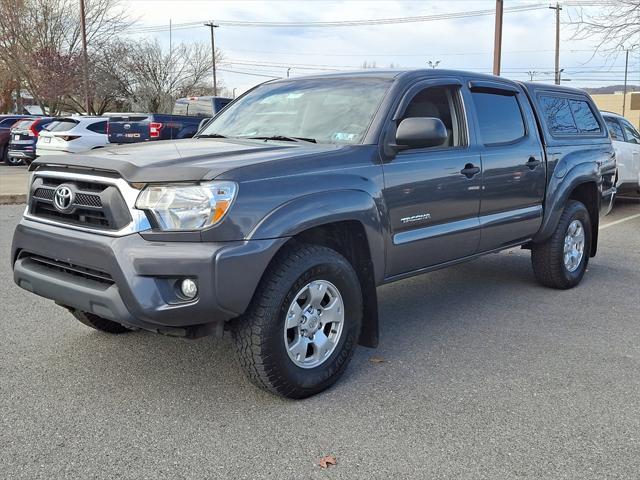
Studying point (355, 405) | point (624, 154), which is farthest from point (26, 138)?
point (355, 405)

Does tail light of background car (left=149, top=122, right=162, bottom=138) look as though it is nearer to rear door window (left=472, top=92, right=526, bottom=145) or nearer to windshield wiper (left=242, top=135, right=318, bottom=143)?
rear door window (left=472, top=92, right=526, bottom=145)

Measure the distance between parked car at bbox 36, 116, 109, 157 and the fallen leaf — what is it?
599 inches

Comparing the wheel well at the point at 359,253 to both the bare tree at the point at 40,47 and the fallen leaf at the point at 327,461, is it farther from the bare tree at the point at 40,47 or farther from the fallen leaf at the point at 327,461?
the bare tree at the point at 40,47

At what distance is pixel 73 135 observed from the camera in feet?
56.0

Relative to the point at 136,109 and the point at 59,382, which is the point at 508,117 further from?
the point at 136,109

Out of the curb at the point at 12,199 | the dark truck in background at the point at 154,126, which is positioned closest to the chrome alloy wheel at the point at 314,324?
the curb at the point at 12,199

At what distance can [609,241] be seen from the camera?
30.1 ft

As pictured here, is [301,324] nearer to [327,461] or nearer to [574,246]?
[327,461]

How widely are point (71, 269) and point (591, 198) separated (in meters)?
5.18

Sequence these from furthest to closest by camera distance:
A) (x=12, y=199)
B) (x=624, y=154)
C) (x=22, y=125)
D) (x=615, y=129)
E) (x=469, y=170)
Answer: (x=22, y=125), (x=12, y=199), (x=615, y=129), (x=624, y=154), (x=469, y=170)

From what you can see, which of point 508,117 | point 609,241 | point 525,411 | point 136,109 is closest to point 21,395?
point 525,411

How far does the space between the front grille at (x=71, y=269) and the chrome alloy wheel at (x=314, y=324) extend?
98 cm

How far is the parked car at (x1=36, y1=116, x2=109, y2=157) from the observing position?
1700 centimetres

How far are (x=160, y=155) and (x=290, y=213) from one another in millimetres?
838
